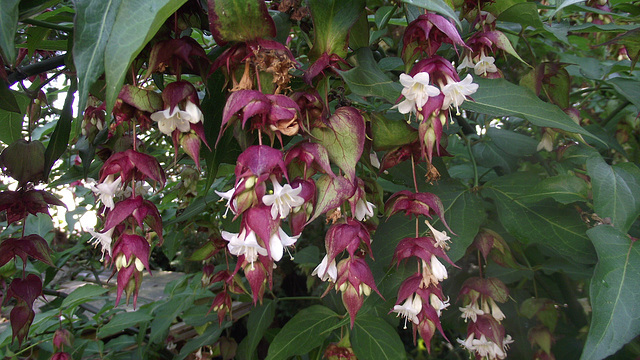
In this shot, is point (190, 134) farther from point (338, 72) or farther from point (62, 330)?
point (62, 330)

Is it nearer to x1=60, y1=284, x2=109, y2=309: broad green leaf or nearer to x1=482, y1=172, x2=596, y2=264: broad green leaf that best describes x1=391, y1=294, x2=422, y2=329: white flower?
x1=482, y1=172, x2=596, y2=264: broad green leaf

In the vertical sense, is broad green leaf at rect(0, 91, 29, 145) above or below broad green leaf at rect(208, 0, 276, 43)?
below

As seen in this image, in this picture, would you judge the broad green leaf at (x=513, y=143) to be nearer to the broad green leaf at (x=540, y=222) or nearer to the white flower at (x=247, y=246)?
the broad green leaf at (x=540, y=222)

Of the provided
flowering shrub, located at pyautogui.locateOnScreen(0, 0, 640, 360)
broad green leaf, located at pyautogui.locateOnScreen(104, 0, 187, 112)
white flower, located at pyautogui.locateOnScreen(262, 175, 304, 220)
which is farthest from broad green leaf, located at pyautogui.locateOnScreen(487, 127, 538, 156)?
broad green leaf, located at pyautogui.locateOnScreen(104, 0, 187, 112)

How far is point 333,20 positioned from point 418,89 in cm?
12

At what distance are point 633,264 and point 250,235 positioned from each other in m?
0.60

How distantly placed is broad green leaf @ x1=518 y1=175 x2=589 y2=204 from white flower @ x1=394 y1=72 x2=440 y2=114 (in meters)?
0.41

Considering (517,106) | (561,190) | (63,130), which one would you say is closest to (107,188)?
(63,130)

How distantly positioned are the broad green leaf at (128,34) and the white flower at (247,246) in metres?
0.15

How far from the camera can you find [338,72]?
1.38 feet

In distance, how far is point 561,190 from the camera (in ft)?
2.35

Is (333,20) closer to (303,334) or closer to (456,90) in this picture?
(456,90)

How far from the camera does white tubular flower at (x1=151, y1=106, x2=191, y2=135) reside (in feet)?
1.32

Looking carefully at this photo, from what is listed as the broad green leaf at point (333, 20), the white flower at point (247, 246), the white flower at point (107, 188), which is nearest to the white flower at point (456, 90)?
the broad green leaf at point (333, 20)
